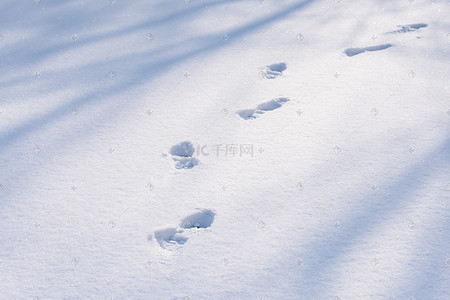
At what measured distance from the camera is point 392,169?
1759mm

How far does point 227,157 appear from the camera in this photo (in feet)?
6.27

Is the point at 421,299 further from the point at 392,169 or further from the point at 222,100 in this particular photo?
the point at 222,100

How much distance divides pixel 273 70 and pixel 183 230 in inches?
53.0

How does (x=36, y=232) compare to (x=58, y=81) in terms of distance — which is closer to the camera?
(x=36, y=232)

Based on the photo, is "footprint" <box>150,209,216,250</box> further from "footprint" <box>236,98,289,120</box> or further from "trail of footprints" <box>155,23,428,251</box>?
"footprint" <box>236,98,289,120</box>

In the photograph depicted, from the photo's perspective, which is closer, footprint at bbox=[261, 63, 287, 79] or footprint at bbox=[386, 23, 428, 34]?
footprint at bbox=[261, 63, 287, 79]

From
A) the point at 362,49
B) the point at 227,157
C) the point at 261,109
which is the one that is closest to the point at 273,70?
the point at 261,109

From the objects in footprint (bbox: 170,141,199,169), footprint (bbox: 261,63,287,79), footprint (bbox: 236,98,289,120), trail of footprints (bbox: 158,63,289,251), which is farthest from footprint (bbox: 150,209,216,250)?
footprint (bbox: 261,63,287,79)

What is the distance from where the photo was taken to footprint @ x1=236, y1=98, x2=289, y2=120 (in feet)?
7.20

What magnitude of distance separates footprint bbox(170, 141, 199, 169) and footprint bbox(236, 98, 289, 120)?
36 cm

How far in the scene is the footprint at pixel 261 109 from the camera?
2195 millimetres

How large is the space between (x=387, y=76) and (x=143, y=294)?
181cm

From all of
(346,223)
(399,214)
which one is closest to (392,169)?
(399,214)

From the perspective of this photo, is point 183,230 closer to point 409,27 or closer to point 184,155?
point 184,155
